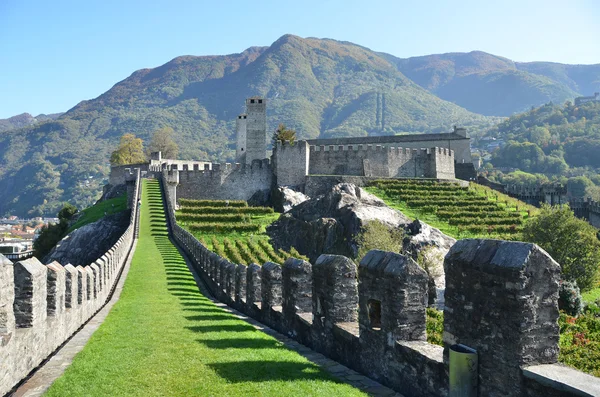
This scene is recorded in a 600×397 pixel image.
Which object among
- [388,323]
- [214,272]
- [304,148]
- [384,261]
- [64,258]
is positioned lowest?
[64,258]

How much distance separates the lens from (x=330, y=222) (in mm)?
50750

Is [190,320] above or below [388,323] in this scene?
below

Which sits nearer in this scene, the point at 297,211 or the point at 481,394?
the point at 481,394

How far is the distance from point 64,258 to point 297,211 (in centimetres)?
2148

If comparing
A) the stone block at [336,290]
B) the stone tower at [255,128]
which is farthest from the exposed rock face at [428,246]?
the stone tower at [255,128]

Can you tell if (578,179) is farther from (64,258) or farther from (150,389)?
(150,389)

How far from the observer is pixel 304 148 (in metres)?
65.6

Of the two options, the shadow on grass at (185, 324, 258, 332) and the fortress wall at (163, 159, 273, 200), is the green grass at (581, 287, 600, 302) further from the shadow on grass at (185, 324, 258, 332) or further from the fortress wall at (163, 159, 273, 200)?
the fortress wall at (163, 159, 273, 200)

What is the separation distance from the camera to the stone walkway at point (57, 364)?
729 centimetres

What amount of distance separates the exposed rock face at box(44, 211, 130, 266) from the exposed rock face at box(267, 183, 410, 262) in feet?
46.1

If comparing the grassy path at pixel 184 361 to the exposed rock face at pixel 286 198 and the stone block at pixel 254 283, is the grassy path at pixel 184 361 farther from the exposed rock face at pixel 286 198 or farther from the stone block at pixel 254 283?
the exposed rock face at pixel 286 198

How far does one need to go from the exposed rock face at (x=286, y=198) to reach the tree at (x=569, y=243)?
2512 cm

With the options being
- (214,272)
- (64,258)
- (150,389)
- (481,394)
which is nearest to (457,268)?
(481,394)

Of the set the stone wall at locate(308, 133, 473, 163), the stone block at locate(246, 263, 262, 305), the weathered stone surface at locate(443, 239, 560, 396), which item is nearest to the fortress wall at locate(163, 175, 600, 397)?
the weathered stone surface at locate(443, 239, 560, 396)
